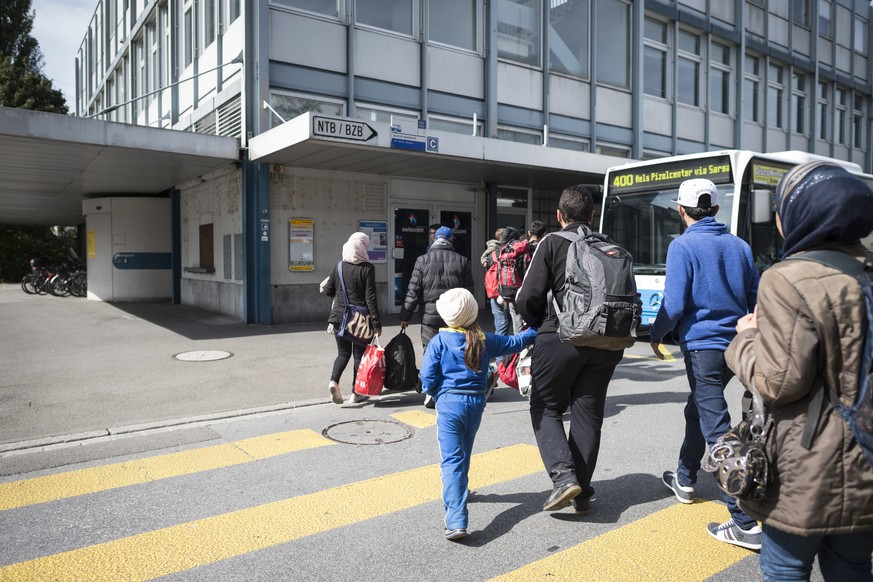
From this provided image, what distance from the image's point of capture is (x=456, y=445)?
3.82 m

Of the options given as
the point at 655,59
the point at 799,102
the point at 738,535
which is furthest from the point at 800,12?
the point at 738,535

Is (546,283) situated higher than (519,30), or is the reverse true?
(519,30)

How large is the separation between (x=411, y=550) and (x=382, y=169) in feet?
38.2

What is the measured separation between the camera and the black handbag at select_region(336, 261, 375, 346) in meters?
7.14

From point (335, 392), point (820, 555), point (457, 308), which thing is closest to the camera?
point (820, 555)

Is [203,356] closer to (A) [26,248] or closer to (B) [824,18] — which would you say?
(B) [824,18]

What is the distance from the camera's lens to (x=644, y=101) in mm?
20812

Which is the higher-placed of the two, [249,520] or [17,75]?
[17,75]

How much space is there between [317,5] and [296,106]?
219 centimetres

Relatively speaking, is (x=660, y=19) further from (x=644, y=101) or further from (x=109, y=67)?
(x=109, y=67)

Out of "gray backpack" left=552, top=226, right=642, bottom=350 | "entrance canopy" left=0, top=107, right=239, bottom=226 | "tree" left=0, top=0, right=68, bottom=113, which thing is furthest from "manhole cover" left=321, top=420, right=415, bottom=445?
"tree" left=0, top=0, right=68, bottom=113

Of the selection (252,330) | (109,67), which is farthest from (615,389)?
(109,67)

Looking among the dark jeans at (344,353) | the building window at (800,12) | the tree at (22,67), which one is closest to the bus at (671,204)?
the dark jeans at (344,353)

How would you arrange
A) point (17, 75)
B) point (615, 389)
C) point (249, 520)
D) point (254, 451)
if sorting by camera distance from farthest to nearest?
point (17, 75), point (615, 389), point (254, 451), point (249, 520)
